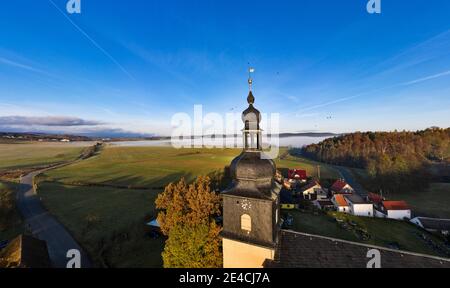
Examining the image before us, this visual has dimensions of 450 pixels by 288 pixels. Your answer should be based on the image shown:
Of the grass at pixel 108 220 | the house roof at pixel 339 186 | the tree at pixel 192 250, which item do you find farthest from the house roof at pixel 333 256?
the house roof at pixel 339 186

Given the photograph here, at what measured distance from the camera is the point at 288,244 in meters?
10.5

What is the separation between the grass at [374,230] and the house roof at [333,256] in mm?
16668

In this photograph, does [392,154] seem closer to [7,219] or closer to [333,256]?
[333,256]

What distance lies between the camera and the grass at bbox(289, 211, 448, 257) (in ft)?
77.8

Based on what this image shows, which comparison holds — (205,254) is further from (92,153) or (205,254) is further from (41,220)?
(92,153)

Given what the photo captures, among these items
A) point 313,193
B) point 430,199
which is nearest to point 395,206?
point 313,193

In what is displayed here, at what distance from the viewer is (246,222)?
9.87 meters

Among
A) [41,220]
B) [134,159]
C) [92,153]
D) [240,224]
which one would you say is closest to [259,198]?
[240,224]

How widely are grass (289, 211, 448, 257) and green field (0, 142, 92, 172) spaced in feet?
149

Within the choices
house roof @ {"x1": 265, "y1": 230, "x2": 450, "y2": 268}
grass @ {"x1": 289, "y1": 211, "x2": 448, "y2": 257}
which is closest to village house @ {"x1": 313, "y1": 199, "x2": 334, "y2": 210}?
grass @ {"x1": 289, "y1": 211, "x2": 448, "y2": 257}

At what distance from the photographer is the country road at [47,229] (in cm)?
1967

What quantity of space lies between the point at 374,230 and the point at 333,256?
2354cm

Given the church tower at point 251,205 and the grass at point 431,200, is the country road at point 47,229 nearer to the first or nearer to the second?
the church tower at point 251,205

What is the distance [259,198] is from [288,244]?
10.5ft
